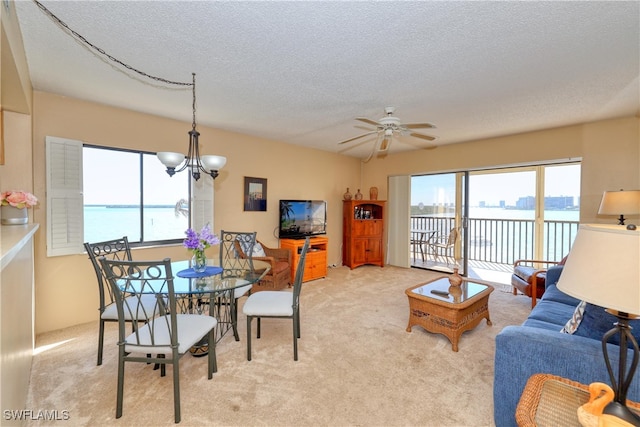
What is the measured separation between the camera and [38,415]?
1.79 metres

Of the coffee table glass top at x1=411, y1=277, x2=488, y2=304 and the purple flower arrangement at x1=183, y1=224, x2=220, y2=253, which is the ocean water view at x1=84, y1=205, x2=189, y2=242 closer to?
the purple flower arrangement at x1=183, y1=224, x2=220, y2=253

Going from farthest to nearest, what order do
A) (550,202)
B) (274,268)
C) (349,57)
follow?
(550,202) → (274,268) → (349,57)

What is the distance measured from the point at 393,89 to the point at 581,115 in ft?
8.54

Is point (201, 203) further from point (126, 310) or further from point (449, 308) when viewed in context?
point (449, 308)

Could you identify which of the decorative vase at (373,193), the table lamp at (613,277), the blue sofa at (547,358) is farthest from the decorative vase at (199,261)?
the decorative vase at (373,193)

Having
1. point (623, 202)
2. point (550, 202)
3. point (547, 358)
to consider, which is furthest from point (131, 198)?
point (550, 202)

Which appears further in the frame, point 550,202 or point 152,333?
point 550,202

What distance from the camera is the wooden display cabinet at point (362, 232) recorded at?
5910 millimetres

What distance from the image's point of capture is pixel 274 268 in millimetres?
4020

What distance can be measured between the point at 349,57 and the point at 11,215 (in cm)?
280

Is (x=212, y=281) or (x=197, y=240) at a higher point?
(x=197, y=240)

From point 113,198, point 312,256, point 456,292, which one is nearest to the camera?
point 456,292

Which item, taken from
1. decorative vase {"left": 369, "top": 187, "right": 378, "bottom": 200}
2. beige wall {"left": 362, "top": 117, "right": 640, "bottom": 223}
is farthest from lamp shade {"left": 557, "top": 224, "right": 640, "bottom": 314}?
decorative vase {"left": 369, "top": 187, "right": 378, "bottom": 200}

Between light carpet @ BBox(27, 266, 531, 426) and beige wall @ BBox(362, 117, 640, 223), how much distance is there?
2.29 metres
